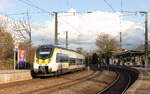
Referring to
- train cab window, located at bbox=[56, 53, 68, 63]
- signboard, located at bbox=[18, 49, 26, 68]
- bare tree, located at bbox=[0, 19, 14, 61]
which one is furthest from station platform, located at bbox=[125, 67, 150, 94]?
bare tree, located at bbox=[0, 19, 14, 61]

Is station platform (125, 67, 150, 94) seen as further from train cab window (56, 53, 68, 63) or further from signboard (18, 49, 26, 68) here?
signboard (18, 49, 26, 68)

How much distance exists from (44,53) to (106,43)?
60.0m

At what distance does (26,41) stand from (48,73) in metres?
20.1

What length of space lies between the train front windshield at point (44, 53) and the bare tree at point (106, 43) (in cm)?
5579

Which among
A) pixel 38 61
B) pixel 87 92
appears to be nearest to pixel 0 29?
pixel 38 61

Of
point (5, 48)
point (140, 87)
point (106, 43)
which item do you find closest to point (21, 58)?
point (5, 48)

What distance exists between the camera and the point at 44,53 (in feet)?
79.4

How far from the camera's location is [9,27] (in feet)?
145

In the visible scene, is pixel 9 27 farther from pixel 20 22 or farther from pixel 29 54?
pixel 29 54

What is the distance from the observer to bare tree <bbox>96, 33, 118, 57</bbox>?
80.3 m

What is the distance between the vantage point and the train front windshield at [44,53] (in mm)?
23953

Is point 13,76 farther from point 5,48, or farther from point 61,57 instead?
point 5,48

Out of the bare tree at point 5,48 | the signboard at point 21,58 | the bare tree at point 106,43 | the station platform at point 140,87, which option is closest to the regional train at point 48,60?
the signboard at point 21,58

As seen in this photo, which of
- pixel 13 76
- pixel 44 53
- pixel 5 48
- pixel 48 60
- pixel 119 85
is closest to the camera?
pixel 13 76
